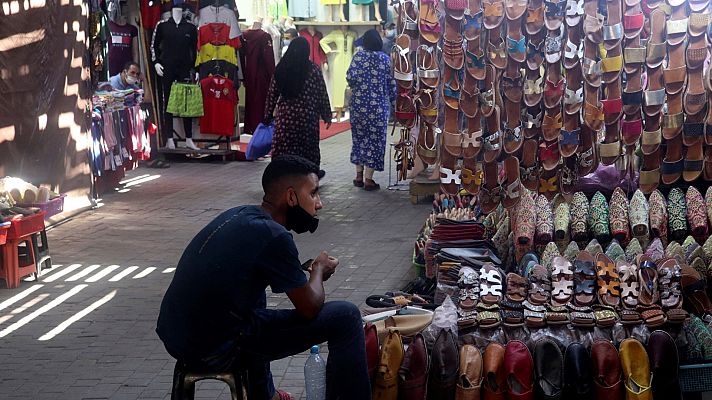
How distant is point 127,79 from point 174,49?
1040 millimetres

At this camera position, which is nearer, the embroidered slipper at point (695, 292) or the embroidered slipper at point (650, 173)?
the embroidered slipper at point (695, 292)

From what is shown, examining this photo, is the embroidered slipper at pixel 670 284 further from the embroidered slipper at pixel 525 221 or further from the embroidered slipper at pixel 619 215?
the embroidered slipper at pixel 525 221

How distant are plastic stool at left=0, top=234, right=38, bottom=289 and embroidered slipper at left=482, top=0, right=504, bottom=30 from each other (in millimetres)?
3395

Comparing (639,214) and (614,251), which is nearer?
(614,251)

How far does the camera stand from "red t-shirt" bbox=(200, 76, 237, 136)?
41.4 feet

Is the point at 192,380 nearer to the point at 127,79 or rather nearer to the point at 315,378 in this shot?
the point at 315,378

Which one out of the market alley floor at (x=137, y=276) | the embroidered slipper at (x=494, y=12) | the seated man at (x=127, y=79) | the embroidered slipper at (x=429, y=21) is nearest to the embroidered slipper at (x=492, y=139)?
the embroidered slipper at (x=494, y=12)

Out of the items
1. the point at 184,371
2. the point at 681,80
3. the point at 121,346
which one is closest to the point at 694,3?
the point at 681,80

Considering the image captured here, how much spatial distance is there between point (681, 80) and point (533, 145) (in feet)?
2.62

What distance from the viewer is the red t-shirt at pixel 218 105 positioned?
41.4 feet

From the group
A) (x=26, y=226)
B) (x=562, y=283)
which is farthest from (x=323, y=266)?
(x=26, y=226)

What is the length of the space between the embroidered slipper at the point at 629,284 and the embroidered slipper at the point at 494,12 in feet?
4.59

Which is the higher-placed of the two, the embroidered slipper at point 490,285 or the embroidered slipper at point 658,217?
the embroidered slipper at point 658,217

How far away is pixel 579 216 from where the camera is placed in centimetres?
554
